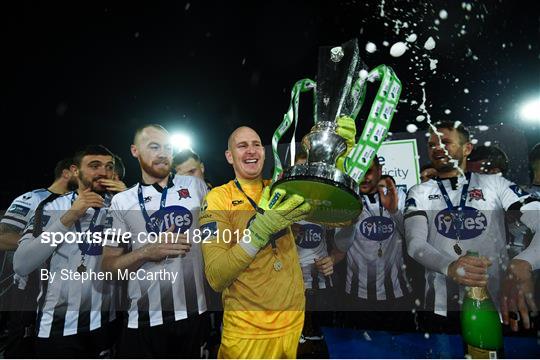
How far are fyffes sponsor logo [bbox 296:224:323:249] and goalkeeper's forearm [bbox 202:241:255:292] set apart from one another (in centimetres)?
149

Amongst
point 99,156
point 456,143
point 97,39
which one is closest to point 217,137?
point 97,39

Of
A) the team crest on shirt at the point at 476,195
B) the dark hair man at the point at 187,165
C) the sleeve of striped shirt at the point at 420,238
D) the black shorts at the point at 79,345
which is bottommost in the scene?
the black shorts at the point at 79,345

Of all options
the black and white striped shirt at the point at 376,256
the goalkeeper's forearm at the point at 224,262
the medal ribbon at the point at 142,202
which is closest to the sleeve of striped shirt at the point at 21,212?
the medal ribbon at the point at 142,202

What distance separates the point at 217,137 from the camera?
7.14 m

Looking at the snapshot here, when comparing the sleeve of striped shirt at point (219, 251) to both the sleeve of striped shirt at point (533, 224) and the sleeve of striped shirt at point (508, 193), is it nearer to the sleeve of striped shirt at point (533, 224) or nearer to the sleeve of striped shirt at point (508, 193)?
the sleeve of striped shirt at point (533, 224)

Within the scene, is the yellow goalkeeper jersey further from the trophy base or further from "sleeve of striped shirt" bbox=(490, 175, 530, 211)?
"sleeve of striped shirt" bbox=(490, 175, 530, 211)

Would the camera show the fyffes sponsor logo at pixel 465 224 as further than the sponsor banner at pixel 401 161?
No

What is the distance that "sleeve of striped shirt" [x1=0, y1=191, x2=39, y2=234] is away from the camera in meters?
3.15

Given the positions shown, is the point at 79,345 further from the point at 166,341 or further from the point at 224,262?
the point at 224,262

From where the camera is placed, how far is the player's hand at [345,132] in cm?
209

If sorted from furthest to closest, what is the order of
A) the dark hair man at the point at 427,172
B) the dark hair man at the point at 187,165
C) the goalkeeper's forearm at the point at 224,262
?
the dark hair man at the point at 427,172, the dark hair man at the point at 187,165, the goalkeeper's forearm at the point at 224,262

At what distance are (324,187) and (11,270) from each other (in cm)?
349

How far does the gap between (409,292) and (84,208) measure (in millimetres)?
2987

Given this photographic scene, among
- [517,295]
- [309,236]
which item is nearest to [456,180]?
[517,295]
